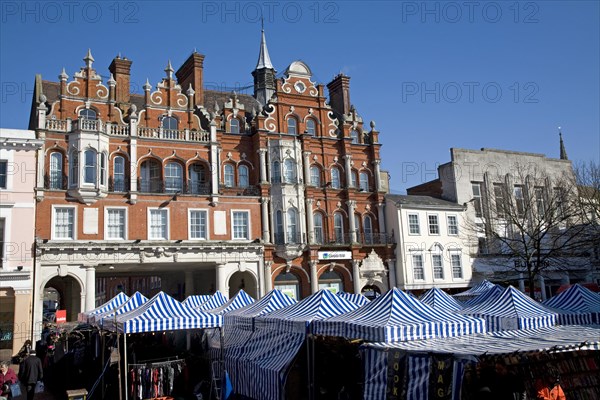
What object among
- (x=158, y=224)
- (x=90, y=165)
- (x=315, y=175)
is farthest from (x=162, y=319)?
(x=315, y=175)

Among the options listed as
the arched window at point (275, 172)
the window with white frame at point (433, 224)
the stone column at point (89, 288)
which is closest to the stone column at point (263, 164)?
the arched window at point (275, 172)

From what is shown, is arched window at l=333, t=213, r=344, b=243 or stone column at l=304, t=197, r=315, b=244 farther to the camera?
arched window at l=333, t=213, r=344, b=243

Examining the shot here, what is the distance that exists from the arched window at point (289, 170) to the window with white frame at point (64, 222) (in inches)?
544

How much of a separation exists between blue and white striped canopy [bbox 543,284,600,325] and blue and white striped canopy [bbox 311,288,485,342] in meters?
4.45

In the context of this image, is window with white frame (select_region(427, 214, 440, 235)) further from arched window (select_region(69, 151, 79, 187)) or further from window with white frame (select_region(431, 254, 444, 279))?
arched window (select_region(69, 151, 79, 187))

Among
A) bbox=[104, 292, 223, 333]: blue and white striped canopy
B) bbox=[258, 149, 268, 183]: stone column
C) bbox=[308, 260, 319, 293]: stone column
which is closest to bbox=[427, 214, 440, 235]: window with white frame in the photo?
bbox=[308, 260, 319, 293]: stone column

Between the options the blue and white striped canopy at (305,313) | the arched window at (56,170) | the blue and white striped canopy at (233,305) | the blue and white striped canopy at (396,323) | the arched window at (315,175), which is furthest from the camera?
the arched window at (315,175)

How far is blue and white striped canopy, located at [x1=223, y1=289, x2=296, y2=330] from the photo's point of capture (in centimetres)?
1587

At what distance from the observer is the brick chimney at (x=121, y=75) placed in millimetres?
35438

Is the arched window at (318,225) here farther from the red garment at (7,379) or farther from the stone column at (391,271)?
the red garment at (7,379)

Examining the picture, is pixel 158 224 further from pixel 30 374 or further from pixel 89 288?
pixel 30 374

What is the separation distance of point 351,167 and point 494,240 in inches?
499

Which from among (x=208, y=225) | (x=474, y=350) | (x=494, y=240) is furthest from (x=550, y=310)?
(x=494, y=240)

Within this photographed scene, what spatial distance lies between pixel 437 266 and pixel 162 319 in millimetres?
29159
